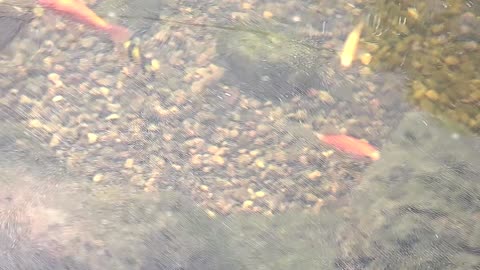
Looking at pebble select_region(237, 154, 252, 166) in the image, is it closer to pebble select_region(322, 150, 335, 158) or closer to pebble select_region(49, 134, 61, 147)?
pebble select_region(322, 150, 335, 158)

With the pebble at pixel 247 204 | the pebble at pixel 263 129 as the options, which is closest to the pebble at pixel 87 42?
the pebble at pixel 263 129

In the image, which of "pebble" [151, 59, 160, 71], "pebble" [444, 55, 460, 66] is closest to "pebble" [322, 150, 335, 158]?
"pebble" [444, 55, 460, 66]

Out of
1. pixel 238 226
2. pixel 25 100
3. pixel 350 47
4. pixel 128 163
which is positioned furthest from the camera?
pixel 350 47

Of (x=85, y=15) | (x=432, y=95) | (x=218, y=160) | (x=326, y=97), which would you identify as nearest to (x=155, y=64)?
(x=85, y=15)

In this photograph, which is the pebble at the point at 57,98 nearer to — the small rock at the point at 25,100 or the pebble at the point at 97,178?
the small rock at the point at 25,100

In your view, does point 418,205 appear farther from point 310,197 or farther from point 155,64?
point 155,64
